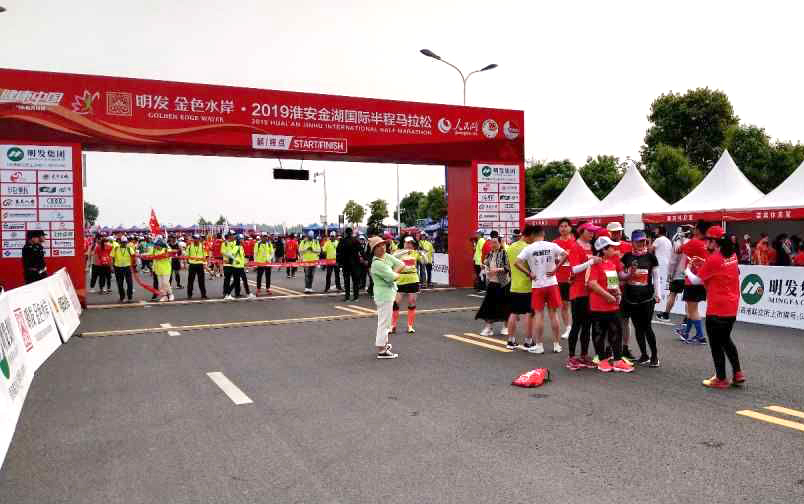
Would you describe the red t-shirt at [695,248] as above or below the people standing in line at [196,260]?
above

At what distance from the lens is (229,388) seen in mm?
7309

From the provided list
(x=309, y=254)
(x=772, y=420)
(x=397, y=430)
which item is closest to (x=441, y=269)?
(x=309, y=254)

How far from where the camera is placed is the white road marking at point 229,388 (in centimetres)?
673

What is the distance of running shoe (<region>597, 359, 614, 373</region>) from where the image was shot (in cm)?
804

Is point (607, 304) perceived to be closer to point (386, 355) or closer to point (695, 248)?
point (695, 248)

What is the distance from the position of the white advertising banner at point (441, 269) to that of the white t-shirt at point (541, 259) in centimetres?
1275

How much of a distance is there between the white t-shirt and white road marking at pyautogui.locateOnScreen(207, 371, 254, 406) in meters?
4.20

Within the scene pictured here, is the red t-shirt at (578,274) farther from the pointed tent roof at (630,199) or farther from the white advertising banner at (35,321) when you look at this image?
the pointed tent roof at (630,199)

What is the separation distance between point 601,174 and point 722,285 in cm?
5348

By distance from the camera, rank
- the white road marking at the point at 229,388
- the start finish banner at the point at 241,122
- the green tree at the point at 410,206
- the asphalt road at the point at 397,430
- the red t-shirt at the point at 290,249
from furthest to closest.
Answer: the green tree at the point at 410,206 < the red t-shirt at the point at 290,249 < the start finish banner at the point at 241,122 < the white road marking at the point at 229,388 < the asphalt road at the point at 397,430

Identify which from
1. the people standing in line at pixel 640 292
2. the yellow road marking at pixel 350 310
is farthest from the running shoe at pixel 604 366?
the yellow road marking at pixel 350 310

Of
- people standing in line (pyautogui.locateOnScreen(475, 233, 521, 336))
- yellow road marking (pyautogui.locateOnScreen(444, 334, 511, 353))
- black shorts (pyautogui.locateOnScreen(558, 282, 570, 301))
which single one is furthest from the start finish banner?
black shorts (pyautogui.locateOnScreen(558, 282, 570, 301))

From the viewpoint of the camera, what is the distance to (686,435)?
17.5 feet

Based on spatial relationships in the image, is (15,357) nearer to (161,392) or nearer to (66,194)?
(161,392)
